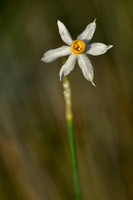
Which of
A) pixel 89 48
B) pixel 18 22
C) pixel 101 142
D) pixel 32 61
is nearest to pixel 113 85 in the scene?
pixel 101 142

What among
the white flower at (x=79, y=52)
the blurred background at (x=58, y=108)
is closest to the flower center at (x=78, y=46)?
the white flower at (x=79, y=52)

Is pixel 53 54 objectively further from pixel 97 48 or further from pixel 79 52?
pixel 97 48

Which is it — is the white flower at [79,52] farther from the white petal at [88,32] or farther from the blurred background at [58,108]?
the blurred background at [58,108]

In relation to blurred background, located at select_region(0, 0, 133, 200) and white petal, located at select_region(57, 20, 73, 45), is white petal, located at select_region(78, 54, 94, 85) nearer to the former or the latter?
white petal, located at select_region(57, 20, 73, 45)

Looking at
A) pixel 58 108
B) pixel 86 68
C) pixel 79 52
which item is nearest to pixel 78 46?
pixel 79 52

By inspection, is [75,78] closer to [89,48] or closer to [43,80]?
[43,80]

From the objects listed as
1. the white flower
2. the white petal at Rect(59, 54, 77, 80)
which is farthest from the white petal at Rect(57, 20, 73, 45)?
the white petal at Rect(59, 54, 77, 80)
